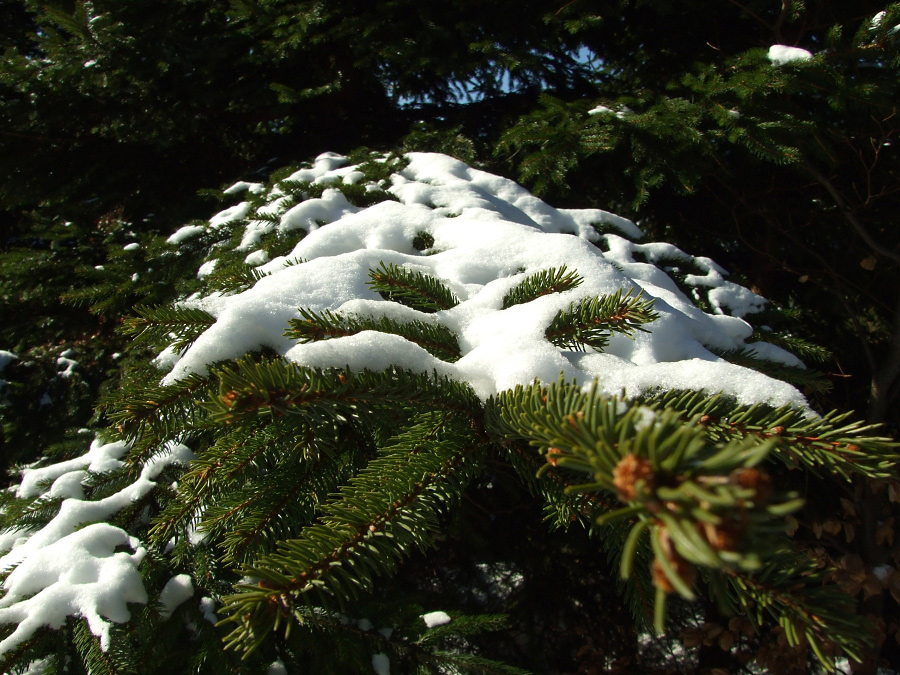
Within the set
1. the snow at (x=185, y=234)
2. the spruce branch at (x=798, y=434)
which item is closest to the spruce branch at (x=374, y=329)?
the spruce branch at (x=798, y=434)

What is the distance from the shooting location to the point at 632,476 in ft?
1.25

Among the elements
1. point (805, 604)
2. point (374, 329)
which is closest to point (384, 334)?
point (374, 329)

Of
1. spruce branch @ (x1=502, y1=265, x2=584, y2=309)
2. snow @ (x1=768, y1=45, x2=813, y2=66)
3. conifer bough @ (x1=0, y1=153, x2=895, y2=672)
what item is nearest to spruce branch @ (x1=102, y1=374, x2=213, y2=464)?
conifer bough @ (x1=0, y1=153, x2=895, y2=672)

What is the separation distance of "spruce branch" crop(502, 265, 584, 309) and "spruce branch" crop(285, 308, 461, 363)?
7.2 inches

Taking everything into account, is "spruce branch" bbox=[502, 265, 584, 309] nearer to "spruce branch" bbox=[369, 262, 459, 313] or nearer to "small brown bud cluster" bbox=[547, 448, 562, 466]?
"spruce branch" bbox=[369, 262, 459, 313]

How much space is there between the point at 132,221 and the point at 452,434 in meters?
3.45

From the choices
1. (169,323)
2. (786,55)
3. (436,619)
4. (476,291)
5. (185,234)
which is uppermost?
(786,55)

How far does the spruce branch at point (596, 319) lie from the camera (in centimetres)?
86

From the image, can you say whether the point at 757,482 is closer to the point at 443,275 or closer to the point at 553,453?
the point at 553,453

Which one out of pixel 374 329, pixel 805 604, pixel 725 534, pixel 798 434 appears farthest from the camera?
pixel 374 329

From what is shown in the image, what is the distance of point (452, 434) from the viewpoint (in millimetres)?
845

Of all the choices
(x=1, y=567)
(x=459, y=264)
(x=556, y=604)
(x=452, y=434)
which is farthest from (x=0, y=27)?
(x=556, y=604)

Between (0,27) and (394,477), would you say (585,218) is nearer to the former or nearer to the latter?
(394,477)

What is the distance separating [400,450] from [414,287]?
0.43 meters
